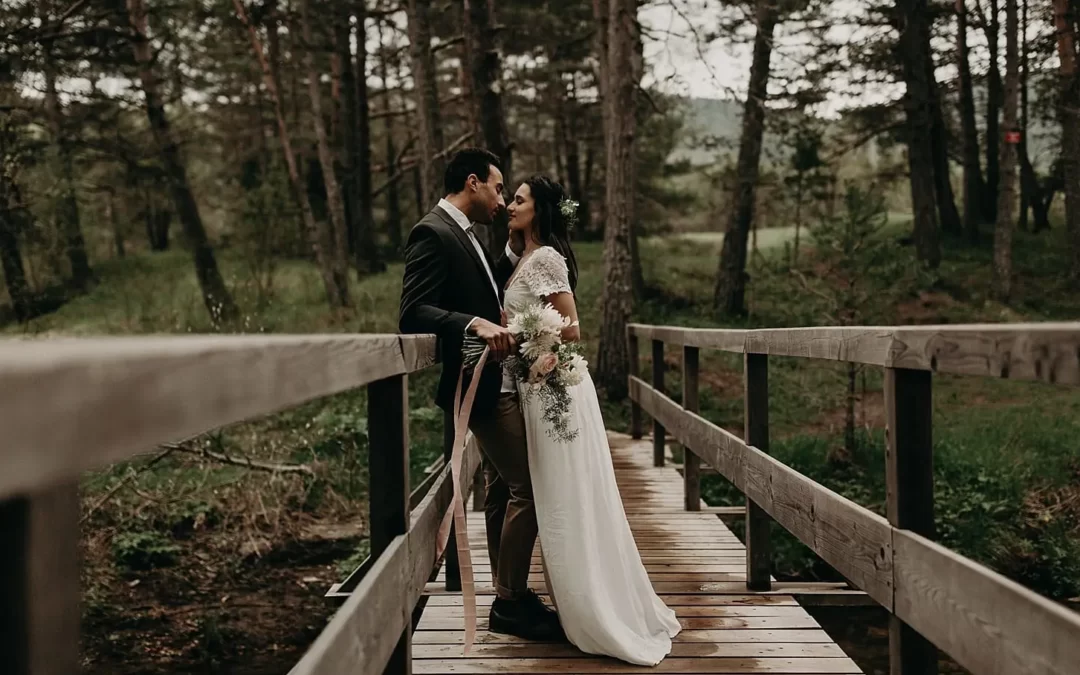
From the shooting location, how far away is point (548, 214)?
4.72m

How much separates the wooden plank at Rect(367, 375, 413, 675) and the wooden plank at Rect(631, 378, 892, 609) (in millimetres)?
1377

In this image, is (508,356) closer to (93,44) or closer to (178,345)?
(178,345)

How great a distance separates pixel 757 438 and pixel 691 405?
193cm

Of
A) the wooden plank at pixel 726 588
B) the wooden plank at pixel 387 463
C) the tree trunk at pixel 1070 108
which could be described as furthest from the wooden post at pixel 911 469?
the tree trunk at pixel 1070 108

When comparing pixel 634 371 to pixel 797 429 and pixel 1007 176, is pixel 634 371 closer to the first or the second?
pixel 797 429

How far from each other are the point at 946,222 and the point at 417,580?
2653 centimetres

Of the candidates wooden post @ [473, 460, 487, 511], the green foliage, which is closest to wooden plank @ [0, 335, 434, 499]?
wooden post @ [473, 460, 487, 511]

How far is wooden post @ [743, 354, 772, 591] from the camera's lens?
4723 mm

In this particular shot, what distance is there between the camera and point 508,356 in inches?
161

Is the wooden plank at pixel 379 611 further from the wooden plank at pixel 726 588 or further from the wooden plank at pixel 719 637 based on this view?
the wooden plank at pixel 726 588

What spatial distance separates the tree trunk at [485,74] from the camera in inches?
461

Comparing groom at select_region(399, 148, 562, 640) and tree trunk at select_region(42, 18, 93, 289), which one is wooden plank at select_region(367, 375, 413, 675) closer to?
groom at select_region(399, 148, 562, 640)

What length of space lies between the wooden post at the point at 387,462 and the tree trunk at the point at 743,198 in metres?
17.0

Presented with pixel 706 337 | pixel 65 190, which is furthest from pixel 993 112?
pixel 706 337
